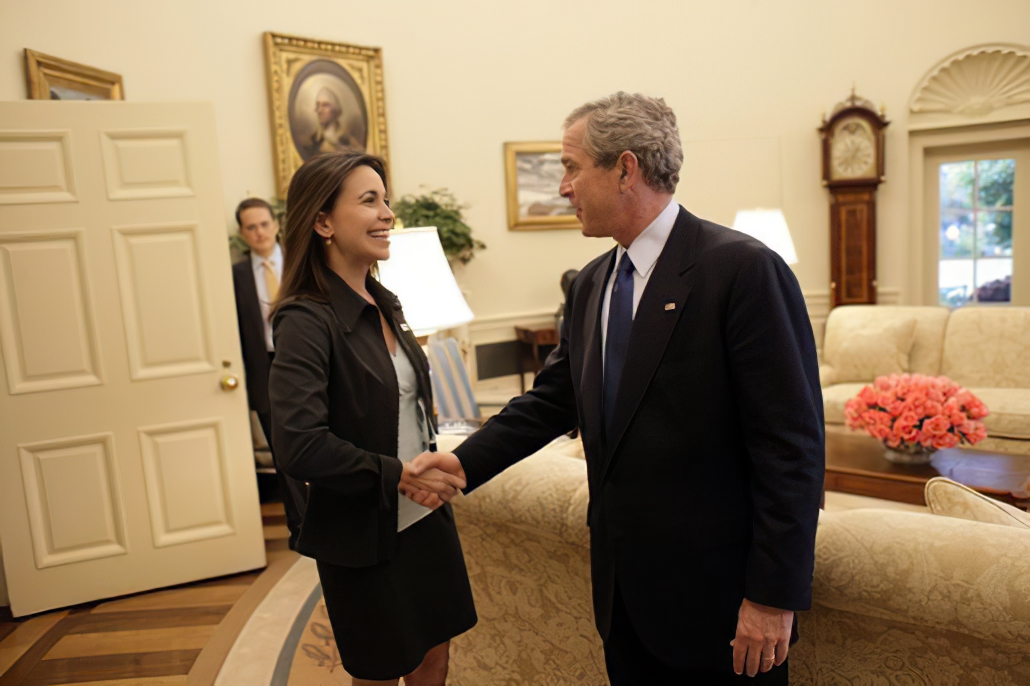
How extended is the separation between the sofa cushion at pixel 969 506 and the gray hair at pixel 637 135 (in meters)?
1.01

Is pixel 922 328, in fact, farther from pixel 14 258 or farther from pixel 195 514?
pixel 14 258

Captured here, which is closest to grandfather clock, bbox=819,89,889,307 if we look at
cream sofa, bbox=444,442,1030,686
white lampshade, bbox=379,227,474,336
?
white lampshade, bbox=379,227,474,336

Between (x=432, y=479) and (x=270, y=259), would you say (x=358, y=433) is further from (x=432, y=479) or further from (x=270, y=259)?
(x=270, y=259)

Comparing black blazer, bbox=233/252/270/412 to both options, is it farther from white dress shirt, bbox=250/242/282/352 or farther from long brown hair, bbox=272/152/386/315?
long brown hair, bbox=272/152/386/315

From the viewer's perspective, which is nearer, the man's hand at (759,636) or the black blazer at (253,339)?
the man's hand at (759,636)

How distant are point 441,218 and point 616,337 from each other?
16.5 feet

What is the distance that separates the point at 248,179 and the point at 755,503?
17.4ft

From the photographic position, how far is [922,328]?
5.42m

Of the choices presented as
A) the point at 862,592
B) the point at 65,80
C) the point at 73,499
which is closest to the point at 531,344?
the point at 65,80

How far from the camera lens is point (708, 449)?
1340mm

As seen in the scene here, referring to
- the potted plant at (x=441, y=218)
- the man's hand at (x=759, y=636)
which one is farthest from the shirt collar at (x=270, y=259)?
the man's hand at (x=759, y=636)

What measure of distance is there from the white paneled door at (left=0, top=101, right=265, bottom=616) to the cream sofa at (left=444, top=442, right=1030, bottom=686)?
191 centimetres

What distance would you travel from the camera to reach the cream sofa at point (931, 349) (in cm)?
501

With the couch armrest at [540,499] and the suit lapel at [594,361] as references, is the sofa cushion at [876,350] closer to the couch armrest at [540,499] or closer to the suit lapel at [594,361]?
the couch armrest at [540,499]
